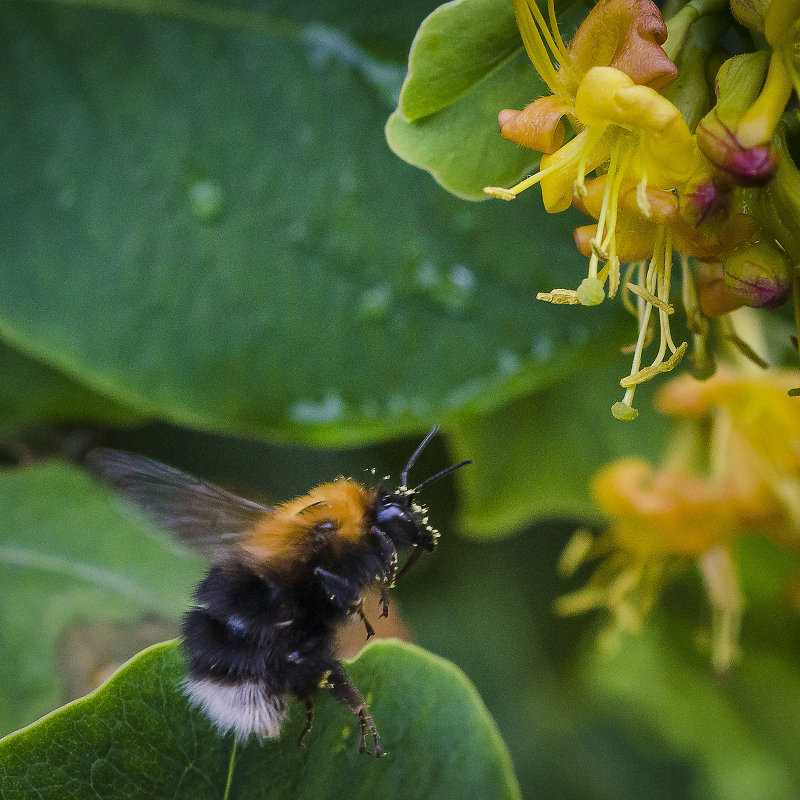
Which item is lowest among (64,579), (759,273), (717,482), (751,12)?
(64,579)

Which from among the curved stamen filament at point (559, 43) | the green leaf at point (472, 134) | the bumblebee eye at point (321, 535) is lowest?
the bumblebee eye at point (321, 535)

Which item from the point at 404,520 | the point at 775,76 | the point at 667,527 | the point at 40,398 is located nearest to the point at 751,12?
the point at 775,76

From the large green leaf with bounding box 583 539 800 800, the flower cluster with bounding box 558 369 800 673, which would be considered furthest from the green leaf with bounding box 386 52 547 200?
the large green leaf with bounding box 583 539 800 800

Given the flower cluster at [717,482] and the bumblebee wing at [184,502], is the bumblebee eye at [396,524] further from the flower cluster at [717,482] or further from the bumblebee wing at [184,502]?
the flower cluster at [717,482]

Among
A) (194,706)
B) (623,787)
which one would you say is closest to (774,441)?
(194,706)

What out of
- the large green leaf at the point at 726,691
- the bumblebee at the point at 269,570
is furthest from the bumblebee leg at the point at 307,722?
the large green leaf at the point at 726,691

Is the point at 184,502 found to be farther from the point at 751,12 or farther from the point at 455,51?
the point at 751,12

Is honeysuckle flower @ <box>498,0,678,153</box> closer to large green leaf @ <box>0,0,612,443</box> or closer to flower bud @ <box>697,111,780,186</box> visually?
flower bud @ <box>697,111,780,186</box>
